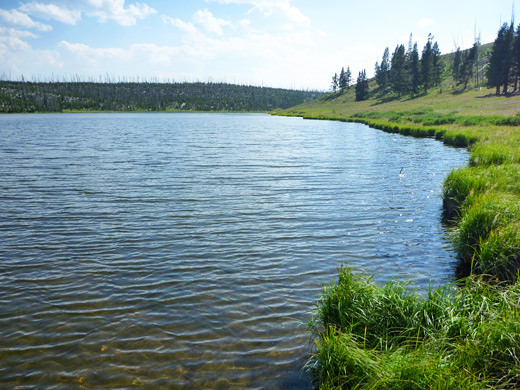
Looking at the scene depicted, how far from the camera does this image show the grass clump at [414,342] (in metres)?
4.37

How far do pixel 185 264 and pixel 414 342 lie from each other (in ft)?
21.4

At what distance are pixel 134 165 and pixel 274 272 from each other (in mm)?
19618

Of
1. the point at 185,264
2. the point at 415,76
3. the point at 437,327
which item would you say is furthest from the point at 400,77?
the point at 437,327

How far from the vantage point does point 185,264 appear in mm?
10188

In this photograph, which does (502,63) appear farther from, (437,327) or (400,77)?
(437,327)

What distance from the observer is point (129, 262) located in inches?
403

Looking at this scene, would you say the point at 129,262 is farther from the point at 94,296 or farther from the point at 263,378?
the point at 263,378

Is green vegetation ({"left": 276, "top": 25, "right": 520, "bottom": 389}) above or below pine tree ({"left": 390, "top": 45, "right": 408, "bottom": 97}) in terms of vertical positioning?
below

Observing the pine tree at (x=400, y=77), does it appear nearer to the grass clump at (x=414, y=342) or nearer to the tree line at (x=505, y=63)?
the tree line at (x=505, y=63)

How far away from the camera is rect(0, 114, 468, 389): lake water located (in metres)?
6.29

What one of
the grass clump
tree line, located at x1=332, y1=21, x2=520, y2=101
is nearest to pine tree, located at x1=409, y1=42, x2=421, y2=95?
tree line, located at x1=332, y1=21, x2=520, y2=101

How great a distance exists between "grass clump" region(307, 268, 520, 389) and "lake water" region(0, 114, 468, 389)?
100cm

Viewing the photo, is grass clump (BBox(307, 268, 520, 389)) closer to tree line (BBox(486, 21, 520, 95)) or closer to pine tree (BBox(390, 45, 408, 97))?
tree line (BBox(486, 21, 520, 95))

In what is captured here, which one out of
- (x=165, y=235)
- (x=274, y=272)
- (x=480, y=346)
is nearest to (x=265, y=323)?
(x=274, y=272)
